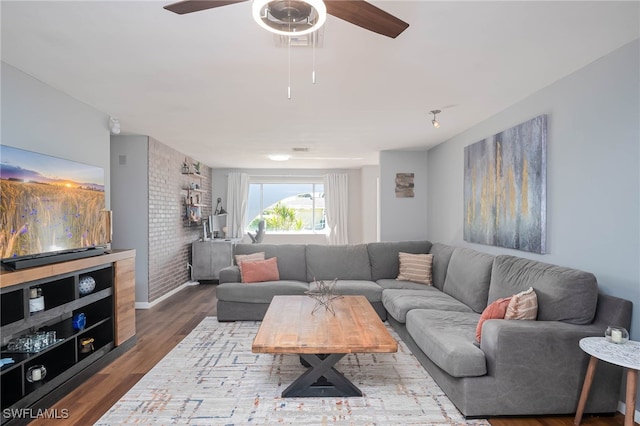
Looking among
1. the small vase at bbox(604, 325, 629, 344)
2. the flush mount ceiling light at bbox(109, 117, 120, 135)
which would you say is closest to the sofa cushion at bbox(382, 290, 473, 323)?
the small vase at bbox(604, 325, 629, 344)

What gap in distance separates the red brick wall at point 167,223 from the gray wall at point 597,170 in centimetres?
455

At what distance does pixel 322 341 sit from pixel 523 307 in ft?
4.59

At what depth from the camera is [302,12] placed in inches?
57.9

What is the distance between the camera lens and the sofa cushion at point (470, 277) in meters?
3.45

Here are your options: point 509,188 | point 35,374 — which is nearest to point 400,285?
point 509,188

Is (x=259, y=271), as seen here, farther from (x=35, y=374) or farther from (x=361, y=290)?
(x=35, y=374)

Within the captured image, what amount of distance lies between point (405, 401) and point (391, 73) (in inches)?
92.5

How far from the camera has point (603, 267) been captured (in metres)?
2.48

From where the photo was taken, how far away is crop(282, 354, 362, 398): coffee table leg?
2592 mm

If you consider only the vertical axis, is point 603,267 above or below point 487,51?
below

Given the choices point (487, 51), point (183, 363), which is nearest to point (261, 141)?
point (183, 363)

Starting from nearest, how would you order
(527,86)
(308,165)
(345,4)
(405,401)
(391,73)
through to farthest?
1. (345,4)
2. (405,401)
3. (391,73)
4. (527,86)
5. (308,165)

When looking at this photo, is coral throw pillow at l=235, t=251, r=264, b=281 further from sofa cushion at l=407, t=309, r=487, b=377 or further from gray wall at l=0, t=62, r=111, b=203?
sofa cushion at l=407, t=309, r=487, b=377

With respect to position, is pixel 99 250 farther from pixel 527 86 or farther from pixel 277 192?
pixel 277 192
